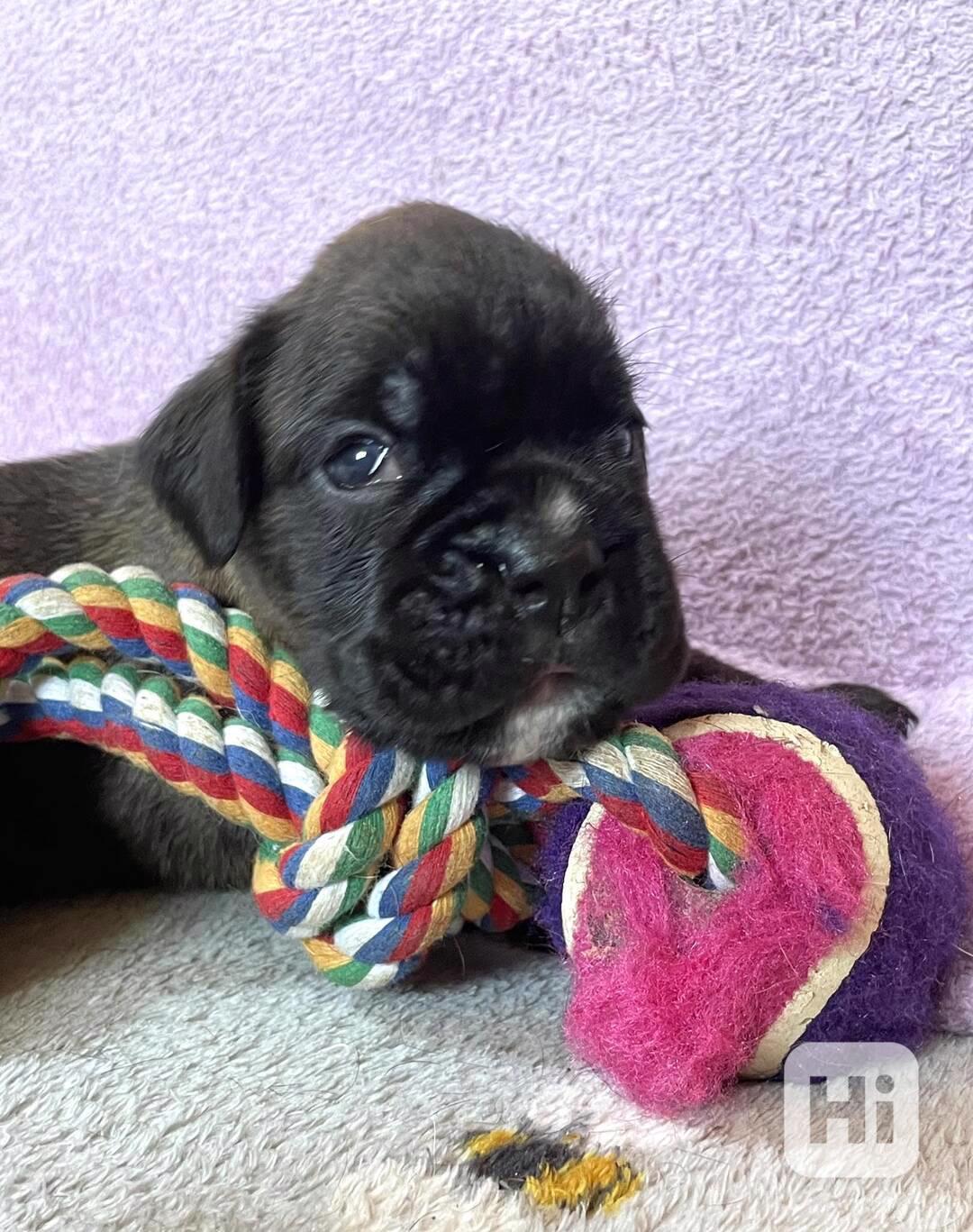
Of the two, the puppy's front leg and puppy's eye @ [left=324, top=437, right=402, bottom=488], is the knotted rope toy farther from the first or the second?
the puppy's front leg

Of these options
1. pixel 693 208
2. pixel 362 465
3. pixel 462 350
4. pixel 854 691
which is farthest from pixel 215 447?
pixel 693 208

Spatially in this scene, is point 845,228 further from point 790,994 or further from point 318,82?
point 790,994

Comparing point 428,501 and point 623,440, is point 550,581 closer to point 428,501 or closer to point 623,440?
point 428,501

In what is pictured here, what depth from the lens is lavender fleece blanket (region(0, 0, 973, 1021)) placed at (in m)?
1.96

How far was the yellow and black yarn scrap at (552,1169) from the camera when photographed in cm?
93

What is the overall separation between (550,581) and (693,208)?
49.4 inches

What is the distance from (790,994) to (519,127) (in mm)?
1650

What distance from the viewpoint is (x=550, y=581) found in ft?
3.43

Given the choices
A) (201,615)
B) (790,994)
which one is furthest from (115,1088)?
(790,994)

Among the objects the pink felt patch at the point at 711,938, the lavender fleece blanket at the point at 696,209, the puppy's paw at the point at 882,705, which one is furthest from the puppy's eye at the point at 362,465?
the lavender fleece blanket at the point at 696,209

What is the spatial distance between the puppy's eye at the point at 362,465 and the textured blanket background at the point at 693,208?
0.91 m

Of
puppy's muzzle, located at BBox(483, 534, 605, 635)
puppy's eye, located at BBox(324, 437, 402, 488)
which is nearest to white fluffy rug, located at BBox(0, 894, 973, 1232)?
puppy's muzzle, located at BBox(483, 534, 605, 635)

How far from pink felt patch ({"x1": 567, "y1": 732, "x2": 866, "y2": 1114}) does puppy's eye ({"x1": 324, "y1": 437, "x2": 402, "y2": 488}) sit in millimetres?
399

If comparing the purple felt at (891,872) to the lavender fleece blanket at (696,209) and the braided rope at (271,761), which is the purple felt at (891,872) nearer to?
the braided rope at (271,761)
